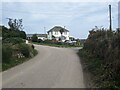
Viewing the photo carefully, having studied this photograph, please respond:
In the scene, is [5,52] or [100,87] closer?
[100,87]

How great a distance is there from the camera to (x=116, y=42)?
55.9ft

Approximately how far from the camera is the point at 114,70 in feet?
50.8

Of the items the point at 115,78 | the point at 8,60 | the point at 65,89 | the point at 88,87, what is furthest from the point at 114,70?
the point at 8,60

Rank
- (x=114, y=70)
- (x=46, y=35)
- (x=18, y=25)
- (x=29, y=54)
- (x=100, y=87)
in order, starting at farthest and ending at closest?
1. (x=46, y=35)
2. (x=18, y=25)
3. (x=29, y=54)
4. (x=114, y=70)
5. (x=100, y=87)

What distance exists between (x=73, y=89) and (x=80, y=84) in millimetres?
1880

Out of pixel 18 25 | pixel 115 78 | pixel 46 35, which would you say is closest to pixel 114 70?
pixel 115 78

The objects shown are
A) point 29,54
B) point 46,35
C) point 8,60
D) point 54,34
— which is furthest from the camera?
point 46,35

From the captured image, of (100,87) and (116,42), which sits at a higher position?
(116,42)

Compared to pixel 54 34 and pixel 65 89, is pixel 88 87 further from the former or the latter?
pixel 54 34

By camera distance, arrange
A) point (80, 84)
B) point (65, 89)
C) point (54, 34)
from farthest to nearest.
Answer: point (54, 34) < point (80, 84) < point (65, 89)

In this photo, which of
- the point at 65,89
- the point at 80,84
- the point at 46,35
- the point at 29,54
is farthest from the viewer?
the point at 46,35

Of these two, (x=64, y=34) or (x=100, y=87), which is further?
(x=64, y=34)

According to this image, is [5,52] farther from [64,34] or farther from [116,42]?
[64,34]

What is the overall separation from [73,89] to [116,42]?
4.02 metres
